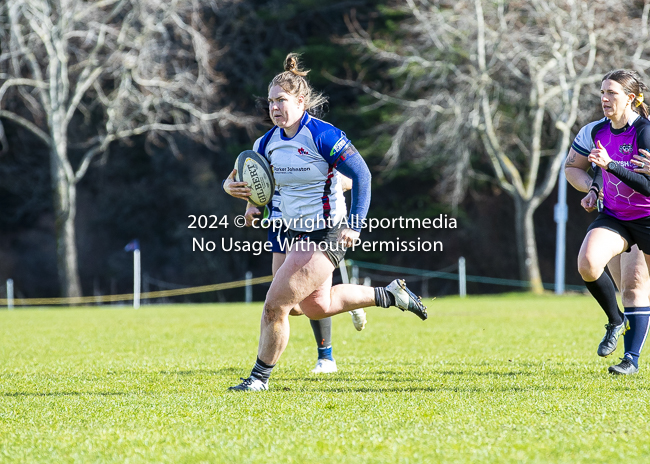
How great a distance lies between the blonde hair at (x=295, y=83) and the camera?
5234 millimetres

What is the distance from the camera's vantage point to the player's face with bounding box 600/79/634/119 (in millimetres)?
5492

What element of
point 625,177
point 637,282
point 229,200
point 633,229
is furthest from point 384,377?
point 229,200

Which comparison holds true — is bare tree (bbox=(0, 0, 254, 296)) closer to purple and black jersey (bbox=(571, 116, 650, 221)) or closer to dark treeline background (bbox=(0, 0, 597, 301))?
dark treeline background (bbox=(0, 0, 597, 301))

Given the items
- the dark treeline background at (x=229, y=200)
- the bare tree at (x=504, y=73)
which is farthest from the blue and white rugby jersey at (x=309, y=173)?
the dark treeline background at (x=229, y=200)

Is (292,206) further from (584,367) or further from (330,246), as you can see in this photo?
(584,367)

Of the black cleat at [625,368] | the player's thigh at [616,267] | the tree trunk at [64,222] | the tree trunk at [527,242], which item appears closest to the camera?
the black cleat at [625,368]

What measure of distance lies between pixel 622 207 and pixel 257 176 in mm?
2505

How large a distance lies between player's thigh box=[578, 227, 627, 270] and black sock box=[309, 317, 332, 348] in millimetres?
1966

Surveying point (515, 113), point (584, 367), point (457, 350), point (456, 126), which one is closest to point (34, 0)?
point (456, 126)

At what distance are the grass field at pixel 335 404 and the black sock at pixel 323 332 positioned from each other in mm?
269

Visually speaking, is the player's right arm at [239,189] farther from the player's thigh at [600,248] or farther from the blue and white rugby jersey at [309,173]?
the player's thigh at [600,248]

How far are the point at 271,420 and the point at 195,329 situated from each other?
296 inches

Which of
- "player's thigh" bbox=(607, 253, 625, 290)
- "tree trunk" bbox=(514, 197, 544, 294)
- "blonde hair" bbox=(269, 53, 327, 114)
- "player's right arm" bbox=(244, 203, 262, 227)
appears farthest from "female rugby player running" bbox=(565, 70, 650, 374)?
"tree trunk" bbox=(514, 197, 544, 294)

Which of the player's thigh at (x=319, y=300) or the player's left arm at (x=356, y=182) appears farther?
the player's thigh at (x=319, y=300)
